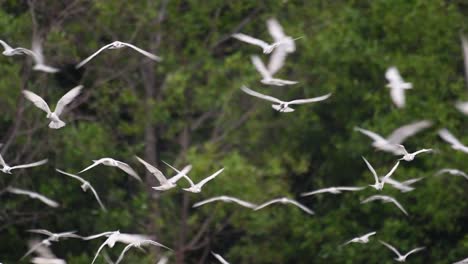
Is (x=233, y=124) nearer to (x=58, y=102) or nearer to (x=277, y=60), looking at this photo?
(x=277, y=60)

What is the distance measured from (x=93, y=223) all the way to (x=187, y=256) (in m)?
1.45

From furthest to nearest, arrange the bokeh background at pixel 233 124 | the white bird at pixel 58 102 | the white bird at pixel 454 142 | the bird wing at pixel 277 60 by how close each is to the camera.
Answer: the bokeh background at pixel 233 124 < the bird wing at pixel 277 60 < the white bird at pixel 454 142 < the white bird at pixel 58 102

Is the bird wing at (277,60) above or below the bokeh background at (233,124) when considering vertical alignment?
above

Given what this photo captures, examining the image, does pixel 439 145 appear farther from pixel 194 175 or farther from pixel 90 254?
pixel 90 254

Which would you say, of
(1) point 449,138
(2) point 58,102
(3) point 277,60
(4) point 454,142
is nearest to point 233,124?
(1) point 449,138

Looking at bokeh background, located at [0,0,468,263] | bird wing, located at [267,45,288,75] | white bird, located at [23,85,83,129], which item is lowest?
bokeh background, located at [0,0,468,263]

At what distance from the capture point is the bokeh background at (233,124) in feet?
69.3

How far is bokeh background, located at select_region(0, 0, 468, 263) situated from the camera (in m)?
21.1

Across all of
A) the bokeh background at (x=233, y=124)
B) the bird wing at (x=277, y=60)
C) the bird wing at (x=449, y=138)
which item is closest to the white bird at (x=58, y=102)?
Result: the bird wing at (x=277, y=60)

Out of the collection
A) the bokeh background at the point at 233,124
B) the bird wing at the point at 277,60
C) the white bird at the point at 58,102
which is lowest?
the bokeh background at the point at 233,124

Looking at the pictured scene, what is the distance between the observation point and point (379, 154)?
22922 mm

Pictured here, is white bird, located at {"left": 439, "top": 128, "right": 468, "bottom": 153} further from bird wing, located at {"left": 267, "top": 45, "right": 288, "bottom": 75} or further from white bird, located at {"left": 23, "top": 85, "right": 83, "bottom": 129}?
white bird, located at {"left": 23, "top": 85, "right": 83, "bottom": 129}

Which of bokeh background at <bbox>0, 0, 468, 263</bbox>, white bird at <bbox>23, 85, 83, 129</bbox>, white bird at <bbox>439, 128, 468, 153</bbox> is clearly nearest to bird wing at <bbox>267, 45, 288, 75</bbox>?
white bird at <bbox>439, 128, 468, 153</bbox>

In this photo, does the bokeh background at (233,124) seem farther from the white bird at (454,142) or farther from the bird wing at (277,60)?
the bird wing at (277,60)
